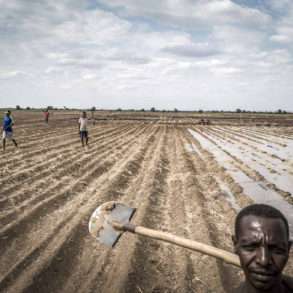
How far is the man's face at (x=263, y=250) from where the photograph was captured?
1.44 meters

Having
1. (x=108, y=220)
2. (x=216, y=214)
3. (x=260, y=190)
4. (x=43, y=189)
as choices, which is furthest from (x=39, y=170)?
(x=108, y=220)

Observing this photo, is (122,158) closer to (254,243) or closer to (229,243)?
(229,243)

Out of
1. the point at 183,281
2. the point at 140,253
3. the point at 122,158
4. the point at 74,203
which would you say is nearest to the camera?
the point at 183,281

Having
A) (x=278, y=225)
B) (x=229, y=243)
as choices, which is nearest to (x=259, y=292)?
(x=278, y=225)

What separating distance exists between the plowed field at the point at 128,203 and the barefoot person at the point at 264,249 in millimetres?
2091

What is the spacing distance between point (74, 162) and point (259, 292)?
32.2ft

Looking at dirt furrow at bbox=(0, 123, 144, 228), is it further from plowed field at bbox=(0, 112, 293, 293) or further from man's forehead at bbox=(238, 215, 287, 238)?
man's forehead at bbox=(238, 215, 287, 238)

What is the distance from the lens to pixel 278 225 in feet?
4.94

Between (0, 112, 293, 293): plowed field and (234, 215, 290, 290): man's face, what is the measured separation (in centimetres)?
212

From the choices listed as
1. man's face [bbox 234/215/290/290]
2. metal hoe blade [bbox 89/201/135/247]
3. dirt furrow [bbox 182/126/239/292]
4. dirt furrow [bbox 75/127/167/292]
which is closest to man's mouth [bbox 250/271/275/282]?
man's face [bbox 234/215/290/290]

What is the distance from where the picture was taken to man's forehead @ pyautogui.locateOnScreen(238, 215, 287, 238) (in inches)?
58.9

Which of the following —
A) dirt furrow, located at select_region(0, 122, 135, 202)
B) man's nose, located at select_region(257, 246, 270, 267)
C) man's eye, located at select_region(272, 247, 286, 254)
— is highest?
man's eye, located at select_region(272, 247, 286, 254)

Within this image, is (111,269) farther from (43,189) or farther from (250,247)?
(43,189)

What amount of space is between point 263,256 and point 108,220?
4.82ft
